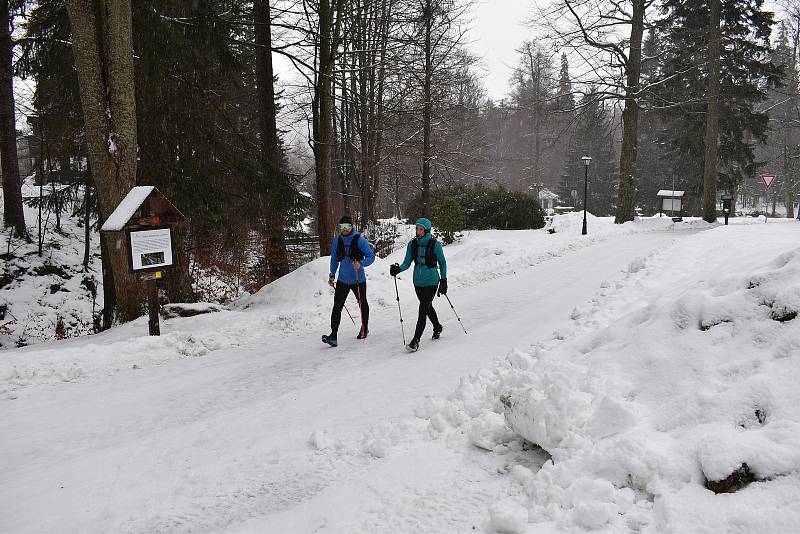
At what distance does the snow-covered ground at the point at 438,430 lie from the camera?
3.03m

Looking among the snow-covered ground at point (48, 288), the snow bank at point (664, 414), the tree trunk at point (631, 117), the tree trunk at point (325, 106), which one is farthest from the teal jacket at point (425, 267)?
the tree trunk at point (631, 117)

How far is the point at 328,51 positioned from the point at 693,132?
24609 millimetres

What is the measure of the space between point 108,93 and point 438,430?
7821 mm

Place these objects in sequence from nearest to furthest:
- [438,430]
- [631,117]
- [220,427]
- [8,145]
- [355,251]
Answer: [438,430], [220,427], [355,251], [8,145], [631,117]

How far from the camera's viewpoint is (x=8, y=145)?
16234 mm

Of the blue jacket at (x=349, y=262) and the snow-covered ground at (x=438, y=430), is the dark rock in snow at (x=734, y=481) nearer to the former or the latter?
the snow-covered ground at (x=438, y=430)

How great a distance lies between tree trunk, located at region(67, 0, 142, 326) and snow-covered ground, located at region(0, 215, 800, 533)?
2.90 metres

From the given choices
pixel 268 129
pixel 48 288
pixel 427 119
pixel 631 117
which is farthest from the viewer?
pixel 631 117

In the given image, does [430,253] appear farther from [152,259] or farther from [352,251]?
[152,259]

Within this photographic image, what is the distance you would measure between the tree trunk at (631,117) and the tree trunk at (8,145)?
2394cm

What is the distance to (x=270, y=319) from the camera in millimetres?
9172

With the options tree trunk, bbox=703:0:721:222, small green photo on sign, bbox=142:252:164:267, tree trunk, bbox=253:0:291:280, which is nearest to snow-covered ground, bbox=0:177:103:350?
tree trunk, bbox=253:0:291:280

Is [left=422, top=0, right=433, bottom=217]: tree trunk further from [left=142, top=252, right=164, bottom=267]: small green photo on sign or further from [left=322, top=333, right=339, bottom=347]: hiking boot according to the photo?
[left=142, top=252, right=164, bottom=267]: small green photo on sign

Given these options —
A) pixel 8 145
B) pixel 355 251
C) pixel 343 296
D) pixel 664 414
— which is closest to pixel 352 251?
pixel 355 251
